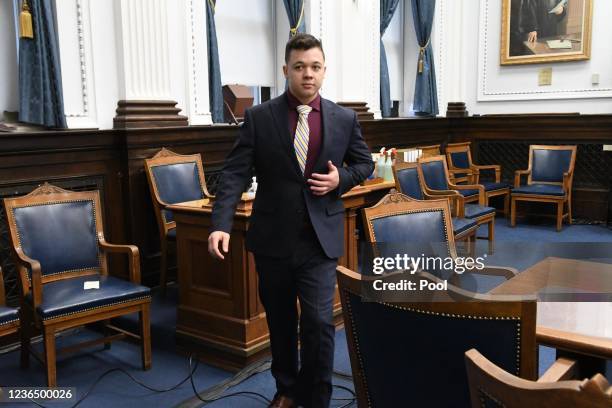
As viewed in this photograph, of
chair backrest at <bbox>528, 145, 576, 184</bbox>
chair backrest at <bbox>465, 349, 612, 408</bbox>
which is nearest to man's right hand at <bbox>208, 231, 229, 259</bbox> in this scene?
chair backrest at <bbox>465, 349, 612, 408</bbox>

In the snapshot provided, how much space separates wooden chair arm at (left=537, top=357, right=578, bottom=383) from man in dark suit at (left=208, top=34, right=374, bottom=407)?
0.95m

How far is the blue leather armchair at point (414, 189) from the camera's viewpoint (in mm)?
4344

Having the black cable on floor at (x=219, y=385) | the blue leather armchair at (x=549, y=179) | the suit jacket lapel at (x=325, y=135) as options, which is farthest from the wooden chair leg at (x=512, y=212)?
the suit jacket lapel at (x=325, y=135)

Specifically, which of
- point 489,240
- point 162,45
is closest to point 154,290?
point 162,45

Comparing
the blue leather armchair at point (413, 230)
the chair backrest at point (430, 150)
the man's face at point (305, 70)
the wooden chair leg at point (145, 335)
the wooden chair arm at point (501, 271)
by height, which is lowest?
the wooden chair leg at point (145, 335)

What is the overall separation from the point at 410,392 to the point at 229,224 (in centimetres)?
106

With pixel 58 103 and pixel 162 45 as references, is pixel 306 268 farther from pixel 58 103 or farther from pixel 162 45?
pixel 162 45

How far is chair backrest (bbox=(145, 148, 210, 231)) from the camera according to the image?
3.86m

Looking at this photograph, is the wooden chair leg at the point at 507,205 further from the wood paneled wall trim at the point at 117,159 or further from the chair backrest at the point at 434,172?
the wood paneled wall trim at the point at 117,159

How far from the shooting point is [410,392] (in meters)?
1.26

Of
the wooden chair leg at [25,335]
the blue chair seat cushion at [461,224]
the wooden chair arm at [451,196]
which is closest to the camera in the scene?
the wooden chair leg at [25,335]

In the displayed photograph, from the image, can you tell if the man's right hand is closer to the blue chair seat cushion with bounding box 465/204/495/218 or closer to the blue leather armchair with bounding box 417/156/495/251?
the blue leather armchair with bounding box 417/156/495/251

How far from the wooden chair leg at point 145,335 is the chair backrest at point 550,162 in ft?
16.6

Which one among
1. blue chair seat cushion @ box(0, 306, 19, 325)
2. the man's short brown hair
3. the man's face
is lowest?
blue chair seat cushion @ box(0, 306, 19, 325)
